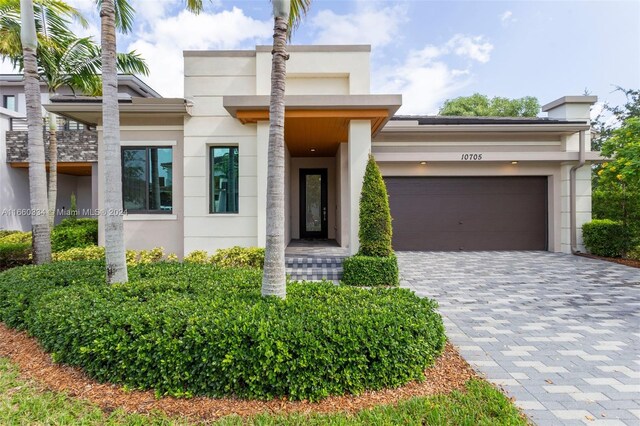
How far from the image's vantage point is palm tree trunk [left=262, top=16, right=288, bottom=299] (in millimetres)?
3355

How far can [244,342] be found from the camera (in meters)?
2.64

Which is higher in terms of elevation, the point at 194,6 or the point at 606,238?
the point at 194,6

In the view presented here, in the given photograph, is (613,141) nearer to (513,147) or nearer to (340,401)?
(513,147)

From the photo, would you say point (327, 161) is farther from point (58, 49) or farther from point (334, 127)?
point (58, 49)

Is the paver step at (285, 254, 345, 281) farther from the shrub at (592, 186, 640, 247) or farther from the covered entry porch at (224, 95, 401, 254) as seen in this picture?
the shrub at (592, 186, 640, 247)

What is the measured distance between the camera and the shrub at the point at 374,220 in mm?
6520

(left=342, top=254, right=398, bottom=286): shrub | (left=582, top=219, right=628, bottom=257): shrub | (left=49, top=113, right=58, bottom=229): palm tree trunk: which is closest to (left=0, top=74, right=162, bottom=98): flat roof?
(left=49, top=113, right=58, bottom=229): palm tree trunk

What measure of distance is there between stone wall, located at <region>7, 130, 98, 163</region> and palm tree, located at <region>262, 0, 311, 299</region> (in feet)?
44.5

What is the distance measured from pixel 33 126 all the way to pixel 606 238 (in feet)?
47.4

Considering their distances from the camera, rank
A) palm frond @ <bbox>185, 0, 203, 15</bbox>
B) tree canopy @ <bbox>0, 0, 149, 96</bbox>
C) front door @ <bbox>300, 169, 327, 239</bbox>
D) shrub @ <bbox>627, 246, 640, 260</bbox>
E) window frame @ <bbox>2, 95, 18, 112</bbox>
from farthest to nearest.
Answer: 1. window frame @ <bbox>2, 95, 18, 112</bbox>
2. front door @ <bbox>300, 169, 327, 239</bbox>
3. shrub @ <bbox>627, 246, 640, 260</bbox>
4. tree canopy @ <bbox>0, 0, 149, 96</bbox>
5. palm frond @ <bbox>185, 0, 203, 15</bbox>

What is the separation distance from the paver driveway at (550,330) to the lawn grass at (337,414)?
1.18 feet

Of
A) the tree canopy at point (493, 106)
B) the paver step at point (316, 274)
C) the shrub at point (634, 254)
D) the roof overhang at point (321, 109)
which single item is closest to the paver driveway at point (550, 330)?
the paver step at point (316, 274)

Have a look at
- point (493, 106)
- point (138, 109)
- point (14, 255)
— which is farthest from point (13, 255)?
point (493, 106)

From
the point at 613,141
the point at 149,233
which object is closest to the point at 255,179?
the point at 149,233
